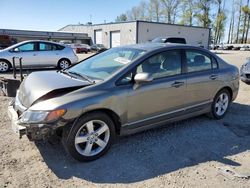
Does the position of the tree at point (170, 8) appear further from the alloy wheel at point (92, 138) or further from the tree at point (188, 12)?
the alloy wheel at point (92, 138)

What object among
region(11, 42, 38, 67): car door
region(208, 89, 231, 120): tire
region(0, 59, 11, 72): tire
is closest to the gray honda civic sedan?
region(208, 89, 231, 120): tire

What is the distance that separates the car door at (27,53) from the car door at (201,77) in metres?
8.74

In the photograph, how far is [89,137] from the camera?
3.44m

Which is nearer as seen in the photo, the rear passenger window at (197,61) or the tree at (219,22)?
the rear passenger window at (197,61)

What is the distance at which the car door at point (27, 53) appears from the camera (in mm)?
11227

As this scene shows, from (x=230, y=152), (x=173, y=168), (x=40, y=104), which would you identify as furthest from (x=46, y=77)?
(x=230, y=152)

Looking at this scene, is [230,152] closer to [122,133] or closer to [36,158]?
[122,133]

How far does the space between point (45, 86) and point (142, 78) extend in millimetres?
1349

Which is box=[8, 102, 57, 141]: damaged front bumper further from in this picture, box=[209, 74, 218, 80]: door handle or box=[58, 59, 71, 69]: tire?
box=[58, 59, 71, 69]: tire

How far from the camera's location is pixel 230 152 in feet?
12.7

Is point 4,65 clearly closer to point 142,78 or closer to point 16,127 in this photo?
point 16,127

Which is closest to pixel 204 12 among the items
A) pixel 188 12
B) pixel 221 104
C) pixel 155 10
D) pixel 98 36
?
pixel 188 12

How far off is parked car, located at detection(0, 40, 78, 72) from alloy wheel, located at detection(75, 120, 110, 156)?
8935 mm

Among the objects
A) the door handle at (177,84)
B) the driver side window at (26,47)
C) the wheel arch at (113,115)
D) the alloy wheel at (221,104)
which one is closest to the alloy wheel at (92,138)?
the wheel arch at (113,115)
